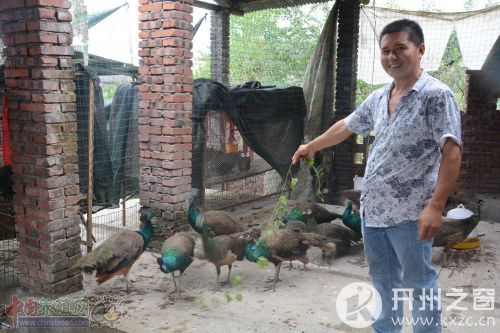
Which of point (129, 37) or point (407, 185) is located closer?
point (407, 185)

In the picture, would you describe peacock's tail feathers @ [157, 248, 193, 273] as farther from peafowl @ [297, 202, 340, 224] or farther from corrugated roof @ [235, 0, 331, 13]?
corrugated roof @ [235, 0, 331, 13]

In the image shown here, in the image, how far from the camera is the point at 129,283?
4551 millimetres

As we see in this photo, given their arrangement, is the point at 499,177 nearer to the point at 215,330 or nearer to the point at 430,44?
the point at 430,44

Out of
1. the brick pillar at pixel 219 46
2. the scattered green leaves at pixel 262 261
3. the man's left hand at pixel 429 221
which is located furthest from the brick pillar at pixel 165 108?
the brick pillar at pixel 219 46

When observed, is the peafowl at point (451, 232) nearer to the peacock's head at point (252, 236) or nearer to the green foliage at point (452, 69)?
the peacock's head at point (252, 236)

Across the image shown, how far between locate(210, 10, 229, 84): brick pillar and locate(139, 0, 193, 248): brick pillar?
17.1 feet

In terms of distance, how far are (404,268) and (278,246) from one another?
2065 millimetres

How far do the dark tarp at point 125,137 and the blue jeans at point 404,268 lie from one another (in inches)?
161

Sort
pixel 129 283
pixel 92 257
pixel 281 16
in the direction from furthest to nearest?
pixel 281 16
pixel 129 283
pixel 92 257

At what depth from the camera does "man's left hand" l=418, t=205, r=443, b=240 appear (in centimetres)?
240

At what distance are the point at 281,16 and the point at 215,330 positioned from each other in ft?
36.9

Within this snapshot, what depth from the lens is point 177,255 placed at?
4.36 metres

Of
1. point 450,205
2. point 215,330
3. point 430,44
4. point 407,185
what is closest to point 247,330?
point 215,330

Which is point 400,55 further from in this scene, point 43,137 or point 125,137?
point 125,137
